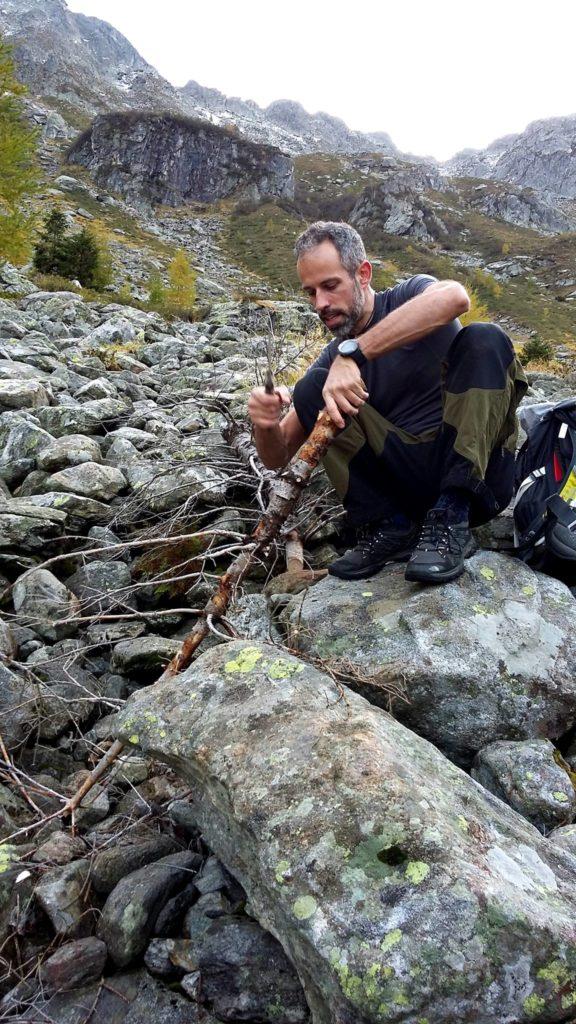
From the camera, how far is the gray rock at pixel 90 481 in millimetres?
4109

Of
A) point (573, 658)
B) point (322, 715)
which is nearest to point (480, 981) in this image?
point (322, 715)

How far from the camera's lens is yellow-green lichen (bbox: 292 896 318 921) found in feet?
3.77

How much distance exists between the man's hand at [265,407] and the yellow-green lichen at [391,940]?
1.99m

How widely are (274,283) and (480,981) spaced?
47834 millimetres

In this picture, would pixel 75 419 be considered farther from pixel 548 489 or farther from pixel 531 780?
pixel 531 780

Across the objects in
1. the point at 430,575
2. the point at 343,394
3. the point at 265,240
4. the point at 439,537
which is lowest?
the point at 430,575

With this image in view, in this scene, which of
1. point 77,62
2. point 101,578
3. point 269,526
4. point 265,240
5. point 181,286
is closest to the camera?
point 269,526

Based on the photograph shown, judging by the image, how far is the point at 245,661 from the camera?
182 cm

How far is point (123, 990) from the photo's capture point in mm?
1350

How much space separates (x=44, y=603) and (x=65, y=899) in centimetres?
176

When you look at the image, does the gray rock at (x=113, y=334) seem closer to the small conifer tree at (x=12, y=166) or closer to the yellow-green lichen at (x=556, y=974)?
the small conifer tree at (x=12, y=166)

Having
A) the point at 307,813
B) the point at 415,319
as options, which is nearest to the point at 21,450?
the point at 415,319

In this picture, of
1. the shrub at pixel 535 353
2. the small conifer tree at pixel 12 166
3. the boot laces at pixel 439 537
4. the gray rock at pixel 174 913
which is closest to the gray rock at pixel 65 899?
the gray rock at pixel 174 913

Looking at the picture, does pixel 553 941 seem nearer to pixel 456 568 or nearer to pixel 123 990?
pixel 123 990
